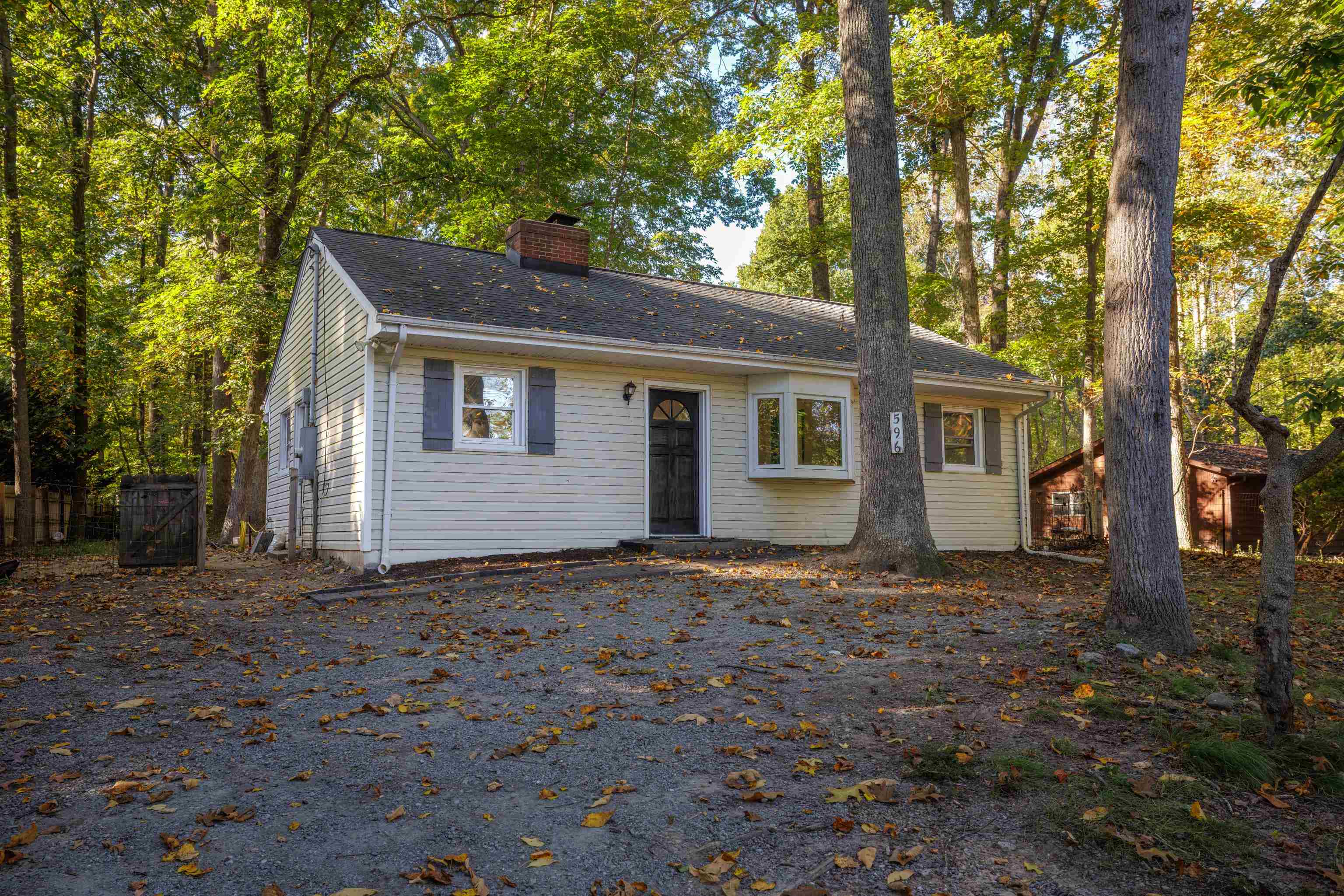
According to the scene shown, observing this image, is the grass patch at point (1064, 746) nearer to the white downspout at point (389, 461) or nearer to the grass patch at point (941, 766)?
the grass patch at point (941, 766)

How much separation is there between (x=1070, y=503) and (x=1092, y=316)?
848 centimetres

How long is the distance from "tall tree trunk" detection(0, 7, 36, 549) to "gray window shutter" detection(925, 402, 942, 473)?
1479 cm

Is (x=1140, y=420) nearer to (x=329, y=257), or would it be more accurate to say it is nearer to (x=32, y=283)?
(x=329, y=257)

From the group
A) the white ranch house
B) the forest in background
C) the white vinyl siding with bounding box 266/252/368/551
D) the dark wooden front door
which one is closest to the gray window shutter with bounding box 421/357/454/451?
the white ranch house

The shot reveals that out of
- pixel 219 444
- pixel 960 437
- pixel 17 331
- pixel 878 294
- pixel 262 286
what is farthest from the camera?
pixel 219 444

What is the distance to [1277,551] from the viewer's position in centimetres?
403

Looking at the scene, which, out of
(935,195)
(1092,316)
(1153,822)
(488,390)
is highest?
(935,195)

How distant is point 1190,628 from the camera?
5.59 meters

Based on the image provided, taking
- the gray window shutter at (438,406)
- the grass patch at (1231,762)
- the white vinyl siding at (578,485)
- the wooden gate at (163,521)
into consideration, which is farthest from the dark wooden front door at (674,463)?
the grass patch at (1231,762)

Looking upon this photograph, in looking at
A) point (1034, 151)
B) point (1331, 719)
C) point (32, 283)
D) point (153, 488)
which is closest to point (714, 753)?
point (1331, 719)

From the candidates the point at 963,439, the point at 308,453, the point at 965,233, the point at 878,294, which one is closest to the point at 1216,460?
the point at 965,233

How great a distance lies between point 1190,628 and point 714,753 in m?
3.69

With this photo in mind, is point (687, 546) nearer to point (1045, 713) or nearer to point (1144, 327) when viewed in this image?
point (1144, 327)

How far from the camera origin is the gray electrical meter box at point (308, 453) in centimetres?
1151
